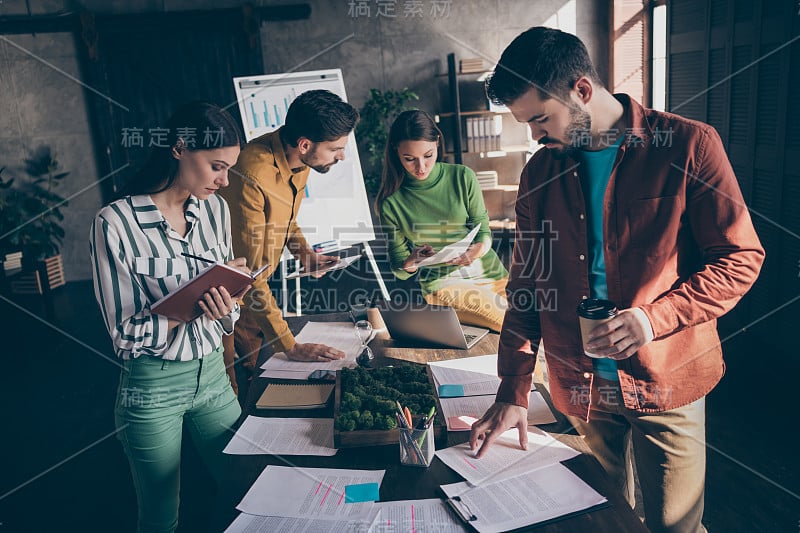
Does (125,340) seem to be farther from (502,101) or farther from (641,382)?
(641,382)

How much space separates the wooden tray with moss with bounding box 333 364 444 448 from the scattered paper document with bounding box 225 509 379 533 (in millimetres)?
258

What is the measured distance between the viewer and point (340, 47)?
20.7 feet

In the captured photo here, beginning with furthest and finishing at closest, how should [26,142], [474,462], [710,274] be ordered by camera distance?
[26,142], [474,462], [710,274]

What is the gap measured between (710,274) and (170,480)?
1.55m

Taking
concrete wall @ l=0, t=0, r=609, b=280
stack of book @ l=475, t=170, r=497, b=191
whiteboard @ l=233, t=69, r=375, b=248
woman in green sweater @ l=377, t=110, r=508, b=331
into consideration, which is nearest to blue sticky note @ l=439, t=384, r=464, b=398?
woman in green sweater @ l=377, t=110, r=508, b=331

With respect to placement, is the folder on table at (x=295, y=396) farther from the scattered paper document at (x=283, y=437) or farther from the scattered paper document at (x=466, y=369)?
the scattered paper document at (x=466, y=369)

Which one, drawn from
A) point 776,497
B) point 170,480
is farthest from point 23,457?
point 776,497

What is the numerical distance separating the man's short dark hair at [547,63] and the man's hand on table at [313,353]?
3.58 ft

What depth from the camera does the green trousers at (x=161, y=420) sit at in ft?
5.84

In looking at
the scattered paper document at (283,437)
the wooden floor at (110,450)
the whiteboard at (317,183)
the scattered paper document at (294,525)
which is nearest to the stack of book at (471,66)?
the whiteboard at (317,183)

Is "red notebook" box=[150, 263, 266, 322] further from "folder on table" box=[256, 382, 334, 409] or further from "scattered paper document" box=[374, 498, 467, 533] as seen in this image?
"scattered paper document" box=[374, 498, 467, 533]

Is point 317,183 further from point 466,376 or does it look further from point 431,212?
point 466,376

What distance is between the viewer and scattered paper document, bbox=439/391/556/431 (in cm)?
169

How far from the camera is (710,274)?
140cm
